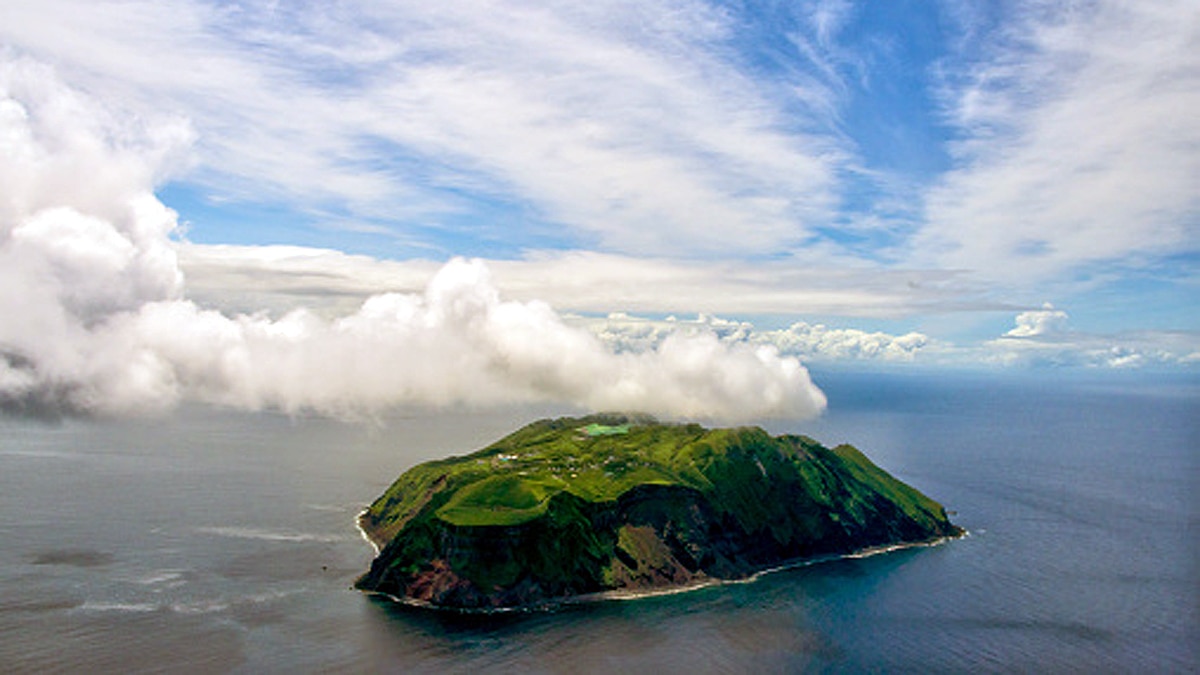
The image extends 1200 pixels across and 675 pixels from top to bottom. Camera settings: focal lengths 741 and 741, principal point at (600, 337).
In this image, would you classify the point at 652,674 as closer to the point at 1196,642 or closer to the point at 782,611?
the point at 782,611

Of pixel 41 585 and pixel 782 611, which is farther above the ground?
pixel 41 585

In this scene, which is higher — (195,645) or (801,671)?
(195,645)

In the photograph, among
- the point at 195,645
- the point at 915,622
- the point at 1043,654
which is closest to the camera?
Result: the point at 195,645

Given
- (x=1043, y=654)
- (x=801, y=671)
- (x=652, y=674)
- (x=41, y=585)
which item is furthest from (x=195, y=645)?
(x=1043, y=654)

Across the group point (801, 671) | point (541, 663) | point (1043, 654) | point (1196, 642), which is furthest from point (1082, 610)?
point (541, 663)

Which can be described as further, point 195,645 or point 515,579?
point 515,579

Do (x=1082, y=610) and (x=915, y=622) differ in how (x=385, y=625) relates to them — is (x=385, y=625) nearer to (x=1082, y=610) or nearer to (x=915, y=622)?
(x=915, y=622)

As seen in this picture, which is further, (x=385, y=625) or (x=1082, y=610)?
(x=1082, y=610)

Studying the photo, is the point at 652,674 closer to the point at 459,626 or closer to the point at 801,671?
the point at 801,671

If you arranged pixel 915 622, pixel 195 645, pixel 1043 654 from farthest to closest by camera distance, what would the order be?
pixel 915 622, pixel 1043 654, pixel 195 645
